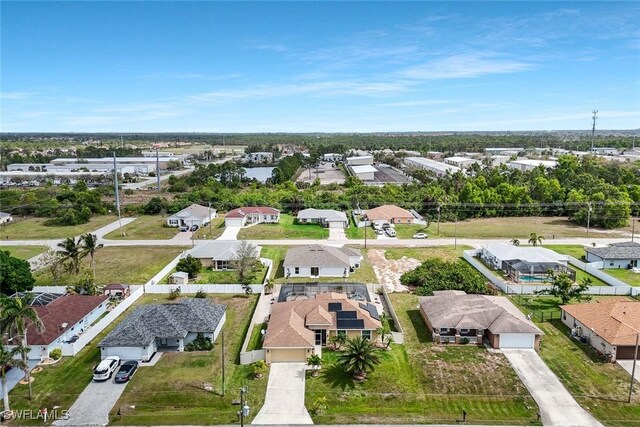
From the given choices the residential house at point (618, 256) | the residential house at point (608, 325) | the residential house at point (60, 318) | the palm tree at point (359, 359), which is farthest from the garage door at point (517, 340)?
the residential house at point (60, 318)

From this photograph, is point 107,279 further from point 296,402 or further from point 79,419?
point 296,402

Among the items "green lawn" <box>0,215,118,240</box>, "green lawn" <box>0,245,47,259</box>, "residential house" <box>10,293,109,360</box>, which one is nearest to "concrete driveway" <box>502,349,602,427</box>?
"residential house" <box>10,293,109,360</box>

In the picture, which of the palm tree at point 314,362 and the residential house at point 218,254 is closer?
the palm tree at point 314,362

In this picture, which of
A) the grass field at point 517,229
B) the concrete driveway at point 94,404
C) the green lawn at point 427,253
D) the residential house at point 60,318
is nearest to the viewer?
the concrete driveway at point 94,404

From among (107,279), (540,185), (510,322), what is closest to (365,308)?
(510,322)

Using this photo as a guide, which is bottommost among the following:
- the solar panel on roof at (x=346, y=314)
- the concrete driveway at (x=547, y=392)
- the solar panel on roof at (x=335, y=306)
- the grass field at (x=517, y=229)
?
the concrete driveway at (x=547, y=392)

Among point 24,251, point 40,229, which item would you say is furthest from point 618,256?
point 40,229

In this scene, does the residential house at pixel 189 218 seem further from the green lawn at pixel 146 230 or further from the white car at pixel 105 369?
→ the white car at pixel 105 369

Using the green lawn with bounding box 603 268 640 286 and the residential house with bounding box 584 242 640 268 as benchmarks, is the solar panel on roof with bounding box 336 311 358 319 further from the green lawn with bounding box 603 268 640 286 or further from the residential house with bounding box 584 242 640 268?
the residential house with bounding box 584 242 640 268
